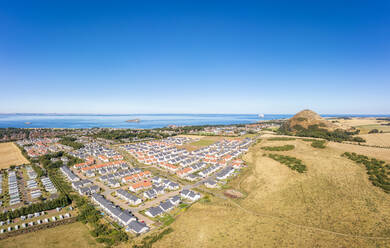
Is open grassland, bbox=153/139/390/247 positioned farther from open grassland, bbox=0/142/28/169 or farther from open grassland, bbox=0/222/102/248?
open grassland, bbox=0/142/28/169

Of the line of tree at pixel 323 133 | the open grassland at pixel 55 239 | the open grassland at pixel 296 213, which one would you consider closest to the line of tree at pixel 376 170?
the open grassland at pixel 296 213

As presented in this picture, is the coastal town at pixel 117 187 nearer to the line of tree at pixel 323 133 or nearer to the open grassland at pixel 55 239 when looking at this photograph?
the open grassland at pixel 55 239

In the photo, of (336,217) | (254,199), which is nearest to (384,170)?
(336,217)

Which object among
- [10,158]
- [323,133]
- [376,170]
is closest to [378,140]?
[323,133]

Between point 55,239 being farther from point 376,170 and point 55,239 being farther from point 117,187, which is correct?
point 376,170

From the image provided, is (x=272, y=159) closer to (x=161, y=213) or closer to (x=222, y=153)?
(x=222, y=153)
